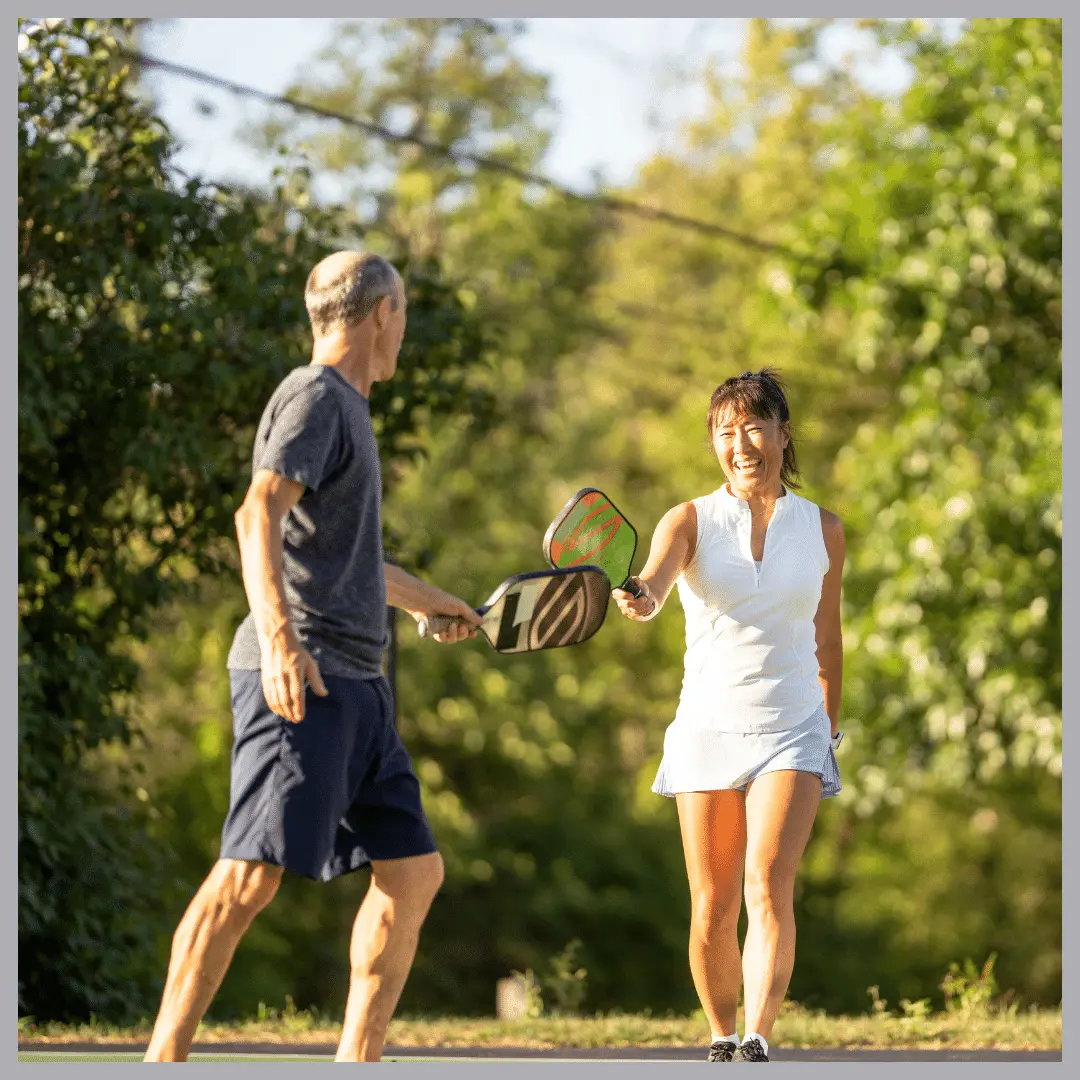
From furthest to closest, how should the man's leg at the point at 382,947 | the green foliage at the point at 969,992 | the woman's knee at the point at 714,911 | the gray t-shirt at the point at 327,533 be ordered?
the green foliage at the point at 969,992
the woman's knee at the point at 714,911
the man's leg at the point at 382,947
the gray t-shirt at the point at 327,533

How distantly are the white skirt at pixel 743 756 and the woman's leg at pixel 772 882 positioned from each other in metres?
0.05

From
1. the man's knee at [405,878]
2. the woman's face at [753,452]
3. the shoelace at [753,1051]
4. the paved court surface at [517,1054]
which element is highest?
the woman's face at [753,452]

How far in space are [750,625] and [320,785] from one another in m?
1.57

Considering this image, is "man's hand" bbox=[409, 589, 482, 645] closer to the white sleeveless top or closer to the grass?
the white sleeveless top

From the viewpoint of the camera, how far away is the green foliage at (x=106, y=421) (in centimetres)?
944

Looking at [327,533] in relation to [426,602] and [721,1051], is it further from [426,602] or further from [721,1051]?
[721,1051]

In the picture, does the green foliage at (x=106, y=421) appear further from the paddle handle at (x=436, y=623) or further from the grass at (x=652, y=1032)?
the paddle handle at (x=436, y=623)

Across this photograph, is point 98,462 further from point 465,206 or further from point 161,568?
point 465,206

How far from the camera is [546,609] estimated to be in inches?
210

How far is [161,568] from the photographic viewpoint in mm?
10070

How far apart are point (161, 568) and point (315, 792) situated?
229 inches

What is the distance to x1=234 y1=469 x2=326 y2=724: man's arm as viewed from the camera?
14.3ft

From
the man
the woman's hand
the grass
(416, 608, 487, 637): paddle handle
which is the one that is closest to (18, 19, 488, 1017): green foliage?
the grass

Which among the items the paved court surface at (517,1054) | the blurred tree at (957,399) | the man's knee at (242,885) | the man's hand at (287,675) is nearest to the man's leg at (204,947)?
the man's knee at (242,885)
